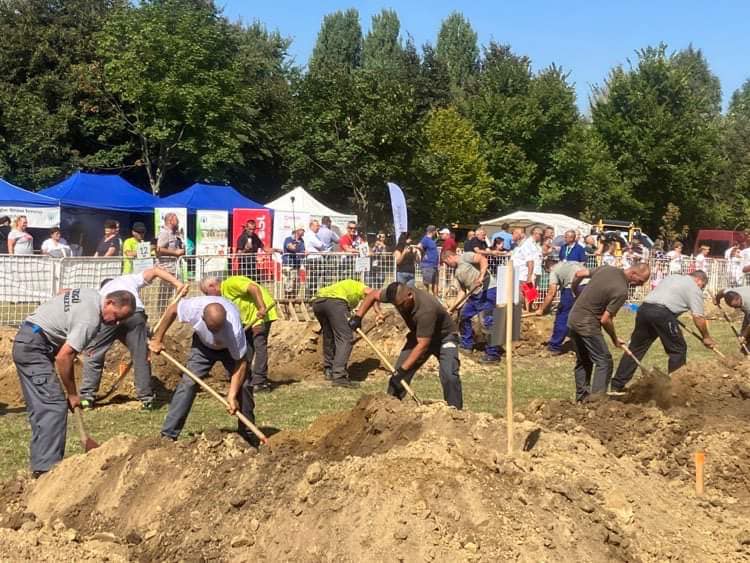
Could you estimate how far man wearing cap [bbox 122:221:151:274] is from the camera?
15164 millimetres

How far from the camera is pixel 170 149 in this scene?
38.1 metres

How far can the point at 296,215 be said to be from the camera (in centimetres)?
2628

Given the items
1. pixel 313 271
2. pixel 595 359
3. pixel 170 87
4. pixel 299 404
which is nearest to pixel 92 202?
pixel 313 271

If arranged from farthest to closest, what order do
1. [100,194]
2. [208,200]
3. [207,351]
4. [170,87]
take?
[170,87] < [208,200] < [100,194] < [207,351]

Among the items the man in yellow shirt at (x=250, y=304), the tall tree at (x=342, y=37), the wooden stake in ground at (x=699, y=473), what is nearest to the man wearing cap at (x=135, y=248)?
the man in yellow shirt at (x=250, y=304)

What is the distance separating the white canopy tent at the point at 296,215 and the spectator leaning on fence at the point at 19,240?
7.70 metres

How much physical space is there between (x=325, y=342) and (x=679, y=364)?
4.59m

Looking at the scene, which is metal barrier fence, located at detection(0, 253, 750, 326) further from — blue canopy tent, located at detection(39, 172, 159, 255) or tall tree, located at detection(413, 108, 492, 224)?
tall tree, located at detection(413, 108, 492, 224)

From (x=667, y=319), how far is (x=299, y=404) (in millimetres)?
4467

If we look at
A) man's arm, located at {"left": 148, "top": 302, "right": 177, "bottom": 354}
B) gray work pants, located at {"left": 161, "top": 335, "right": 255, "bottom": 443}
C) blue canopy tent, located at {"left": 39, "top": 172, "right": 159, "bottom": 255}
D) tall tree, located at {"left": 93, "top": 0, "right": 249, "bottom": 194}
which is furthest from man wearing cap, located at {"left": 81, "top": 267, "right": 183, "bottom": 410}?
tall tree, located at {"left": 93, "top": 0, "right": 249, "bottom": 194}

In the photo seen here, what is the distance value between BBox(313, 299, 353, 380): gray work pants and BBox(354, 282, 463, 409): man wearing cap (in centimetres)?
246

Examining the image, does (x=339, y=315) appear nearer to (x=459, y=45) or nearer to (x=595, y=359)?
(x=595, y=359)

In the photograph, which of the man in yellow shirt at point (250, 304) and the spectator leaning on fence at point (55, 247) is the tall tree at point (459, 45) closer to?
the spectator leaning on fence at point (55, 247)

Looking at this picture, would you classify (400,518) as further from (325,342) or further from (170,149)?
(170,149)
